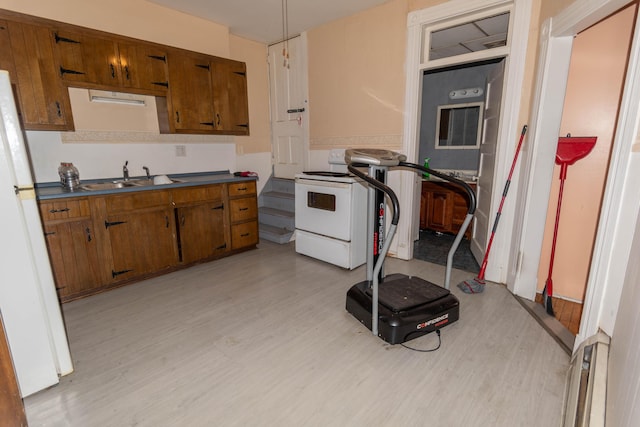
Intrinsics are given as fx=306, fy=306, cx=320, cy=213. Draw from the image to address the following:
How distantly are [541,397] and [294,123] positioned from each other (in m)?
4.04

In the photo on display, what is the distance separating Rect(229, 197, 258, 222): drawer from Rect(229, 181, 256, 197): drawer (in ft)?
Result: 0.24

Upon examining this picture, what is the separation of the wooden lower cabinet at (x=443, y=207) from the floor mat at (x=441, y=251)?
161mm

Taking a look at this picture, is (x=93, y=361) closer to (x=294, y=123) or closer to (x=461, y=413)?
(x=461, y=413)

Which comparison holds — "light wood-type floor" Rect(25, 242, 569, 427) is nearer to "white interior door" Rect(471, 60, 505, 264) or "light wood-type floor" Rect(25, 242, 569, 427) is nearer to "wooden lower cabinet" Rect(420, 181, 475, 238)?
"white interior door" Rect(471, 60, 505, 264)

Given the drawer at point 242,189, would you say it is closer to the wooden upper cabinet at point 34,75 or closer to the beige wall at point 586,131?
the wooden upper cabinet at point 34,75

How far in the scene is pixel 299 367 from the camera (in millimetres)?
1864

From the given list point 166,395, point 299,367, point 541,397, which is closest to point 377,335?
point 299,367

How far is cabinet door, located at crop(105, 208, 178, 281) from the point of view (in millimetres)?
2838

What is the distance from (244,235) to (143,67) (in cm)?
207

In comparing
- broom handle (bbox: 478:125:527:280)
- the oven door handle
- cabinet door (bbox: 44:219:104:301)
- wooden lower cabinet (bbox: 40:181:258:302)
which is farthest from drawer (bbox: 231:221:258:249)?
broom handle (bbox: 478:125:527:280)

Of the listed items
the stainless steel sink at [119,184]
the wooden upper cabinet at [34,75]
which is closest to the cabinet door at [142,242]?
the stainless steel sink at [119,184]

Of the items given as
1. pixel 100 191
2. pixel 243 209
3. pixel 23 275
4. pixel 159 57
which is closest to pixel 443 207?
pixel 243 209

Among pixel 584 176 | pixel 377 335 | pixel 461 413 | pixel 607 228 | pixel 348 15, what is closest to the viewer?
pixel 461 413

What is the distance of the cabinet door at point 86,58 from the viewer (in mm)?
2596
